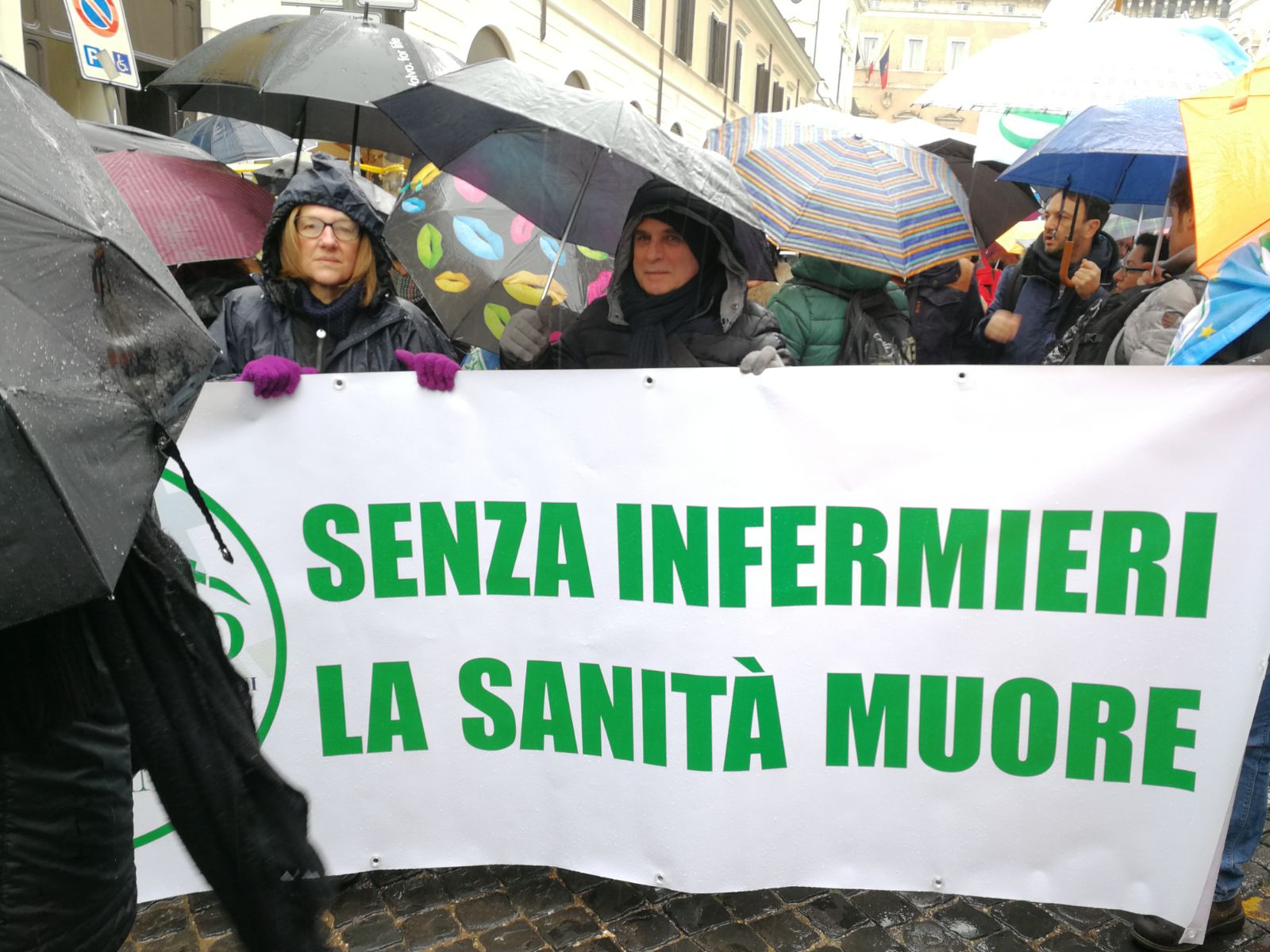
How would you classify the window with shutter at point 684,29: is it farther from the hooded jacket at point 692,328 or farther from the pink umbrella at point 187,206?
the hooded jacket at point 692,328

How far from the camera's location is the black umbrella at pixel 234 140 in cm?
626

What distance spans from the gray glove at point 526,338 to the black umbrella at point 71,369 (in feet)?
5.22

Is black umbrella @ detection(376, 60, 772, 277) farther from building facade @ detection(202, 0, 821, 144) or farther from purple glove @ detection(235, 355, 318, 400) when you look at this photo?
building facade @ detection(202, 0, 821, 144)

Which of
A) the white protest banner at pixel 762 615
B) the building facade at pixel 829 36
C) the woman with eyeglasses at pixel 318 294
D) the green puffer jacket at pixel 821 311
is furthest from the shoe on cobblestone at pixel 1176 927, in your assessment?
the building facade at pixel 829 36

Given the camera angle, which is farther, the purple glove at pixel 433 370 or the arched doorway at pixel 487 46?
the arched doorway at pixel 487 46

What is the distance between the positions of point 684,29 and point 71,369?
93.0ft

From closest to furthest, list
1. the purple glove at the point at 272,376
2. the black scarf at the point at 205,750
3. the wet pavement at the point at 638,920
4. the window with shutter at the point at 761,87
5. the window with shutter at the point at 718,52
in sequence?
the black scarf at the point at 205,750
the purple glove at the point at 272,376
the wet pavement at the point at 638,920
the window with shutter at the point at 718,52
the window with shutter at the point at 761,87

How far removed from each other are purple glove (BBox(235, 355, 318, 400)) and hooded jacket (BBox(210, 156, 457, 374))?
0.45 meters

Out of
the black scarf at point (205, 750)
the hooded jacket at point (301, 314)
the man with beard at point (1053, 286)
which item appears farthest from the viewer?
the man with beard at point (1053, 286)

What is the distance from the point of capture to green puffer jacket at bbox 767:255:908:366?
12.8ft

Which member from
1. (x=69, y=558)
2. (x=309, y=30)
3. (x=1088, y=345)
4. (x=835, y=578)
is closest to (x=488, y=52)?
(x=309, y=30)

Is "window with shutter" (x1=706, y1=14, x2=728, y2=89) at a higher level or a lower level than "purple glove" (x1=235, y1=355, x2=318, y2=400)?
higher

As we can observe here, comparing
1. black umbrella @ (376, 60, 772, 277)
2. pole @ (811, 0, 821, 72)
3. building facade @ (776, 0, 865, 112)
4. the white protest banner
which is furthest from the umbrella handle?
pole @ (811, 0, 821, 72)

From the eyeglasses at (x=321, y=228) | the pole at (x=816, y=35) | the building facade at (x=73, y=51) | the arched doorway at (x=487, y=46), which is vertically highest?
the pole at (x=816, y=35)
